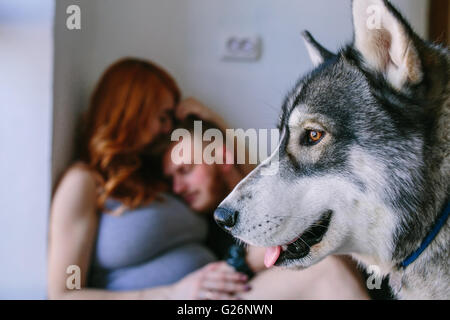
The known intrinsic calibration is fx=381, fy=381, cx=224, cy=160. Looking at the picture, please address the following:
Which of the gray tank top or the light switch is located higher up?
the light switch

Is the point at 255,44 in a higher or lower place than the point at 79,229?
higher

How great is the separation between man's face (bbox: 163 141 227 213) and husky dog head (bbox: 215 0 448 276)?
0.38m

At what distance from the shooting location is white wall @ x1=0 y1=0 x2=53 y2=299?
890mm

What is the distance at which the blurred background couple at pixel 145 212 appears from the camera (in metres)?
0.94

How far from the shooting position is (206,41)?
37.4 inches

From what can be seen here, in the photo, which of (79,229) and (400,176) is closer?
(400,176)

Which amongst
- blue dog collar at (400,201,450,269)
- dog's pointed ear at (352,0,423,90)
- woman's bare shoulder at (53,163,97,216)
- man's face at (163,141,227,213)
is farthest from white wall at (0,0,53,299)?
blue dog collar at (400,201,450,269)

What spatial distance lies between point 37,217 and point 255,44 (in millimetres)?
691

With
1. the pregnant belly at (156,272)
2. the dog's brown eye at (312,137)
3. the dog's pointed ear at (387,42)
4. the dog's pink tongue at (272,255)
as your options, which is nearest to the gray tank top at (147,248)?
the pregnant belly at (156,272)

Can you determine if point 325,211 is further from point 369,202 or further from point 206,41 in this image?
point 206,41

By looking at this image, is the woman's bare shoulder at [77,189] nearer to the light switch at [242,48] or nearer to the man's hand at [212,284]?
the man's hand at [212,284]

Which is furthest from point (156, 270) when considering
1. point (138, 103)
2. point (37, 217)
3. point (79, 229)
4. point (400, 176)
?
point (400, 176)

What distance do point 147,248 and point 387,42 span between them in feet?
2.51

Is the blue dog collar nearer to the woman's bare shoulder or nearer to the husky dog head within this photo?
the husky dog head
